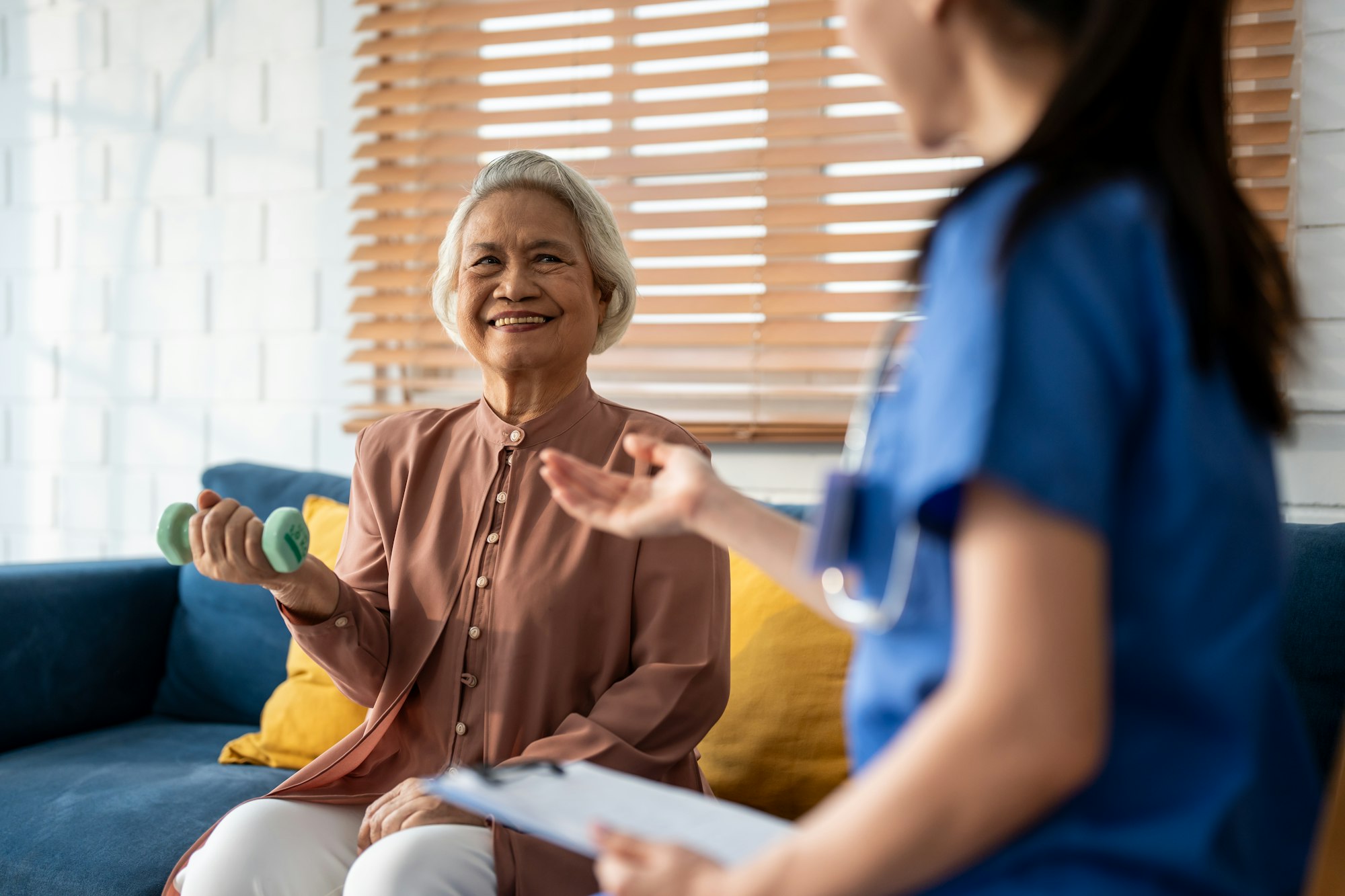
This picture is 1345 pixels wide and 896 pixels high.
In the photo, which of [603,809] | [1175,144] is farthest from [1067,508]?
[603,809]

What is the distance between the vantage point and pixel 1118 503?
61 centimetres

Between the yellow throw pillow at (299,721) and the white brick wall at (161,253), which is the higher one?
the white brick wall at (161,253)

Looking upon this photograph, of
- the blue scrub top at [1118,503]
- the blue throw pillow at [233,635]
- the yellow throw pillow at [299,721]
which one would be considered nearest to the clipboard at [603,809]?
the blue scrub top at [1118,503]

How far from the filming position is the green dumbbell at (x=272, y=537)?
50.8 inches

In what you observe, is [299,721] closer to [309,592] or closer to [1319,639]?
[309,592]

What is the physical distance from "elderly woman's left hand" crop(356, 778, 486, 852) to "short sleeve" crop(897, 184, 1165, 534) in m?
0.92

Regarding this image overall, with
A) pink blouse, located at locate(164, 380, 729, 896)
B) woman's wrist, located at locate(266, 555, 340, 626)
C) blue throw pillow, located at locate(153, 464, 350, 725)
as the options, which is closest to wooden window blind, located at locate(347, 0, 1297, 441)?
blue throw pillow, located at locate(153, 464, 350, 725)

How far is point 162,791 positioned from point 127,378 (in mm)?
1598

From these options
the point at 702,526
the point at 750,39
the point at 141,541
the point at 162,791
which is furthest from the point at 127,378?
the point at 702,526

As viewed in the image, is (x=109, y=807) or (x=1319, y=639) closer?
(x=1319, y=639)

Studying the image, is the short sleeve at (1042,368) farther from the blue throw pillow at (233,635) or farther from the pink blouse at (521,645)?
the blue throw pillow at (233,635)

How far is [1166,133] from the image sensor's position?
0.64m

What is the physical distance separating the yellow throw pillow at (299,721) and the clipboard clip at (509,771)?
1.26m

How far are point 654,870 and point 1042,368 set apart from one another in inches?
13.4
